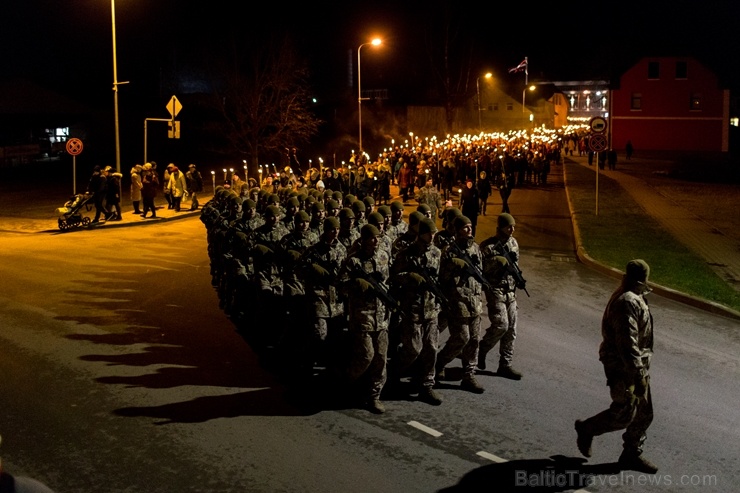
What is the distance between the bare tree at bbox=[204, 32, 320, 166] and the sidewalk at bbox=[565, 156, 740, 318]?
17.2 m

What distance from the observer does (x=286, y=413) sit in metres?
8.16

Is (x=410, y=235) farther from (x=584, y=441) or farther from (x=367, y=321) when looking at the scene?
(x=584, y=441)

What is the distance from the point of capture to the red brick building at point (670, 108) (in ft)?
248

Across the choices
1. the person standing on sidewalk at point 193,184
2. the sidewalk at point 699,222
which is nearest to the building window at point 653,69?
the sidewalk at point 699,222

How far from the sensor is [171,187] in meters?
27.5

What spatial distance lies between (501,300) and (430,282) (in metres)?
1.29

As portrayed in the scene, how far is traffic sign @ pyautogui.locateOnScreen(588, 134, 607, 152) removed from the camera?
23922mm

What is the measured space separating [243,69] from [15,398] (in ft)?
123

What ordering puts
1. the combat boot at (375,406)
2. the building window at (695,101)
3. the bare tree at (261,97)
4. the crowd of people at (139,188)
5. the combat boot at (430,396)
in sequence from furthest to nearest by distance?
1. the building window at (695,101)
2. the bare tree at (261,97)
3. the crowd of people at (139,188)
4. the combat boot at (430,396)
5. the combat boot at (375,406)

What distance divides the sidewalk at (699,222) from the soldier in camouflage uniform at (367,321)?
7534 millimetres

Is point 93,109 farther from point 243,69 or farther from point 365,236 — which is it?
point 365,236

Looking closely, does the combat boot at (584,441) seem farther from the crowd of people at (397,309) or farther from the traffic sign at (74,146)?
the traffic sign at (74,146)

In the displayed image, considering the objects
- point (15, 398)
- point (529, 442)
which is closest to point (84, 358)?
point (15, 398)

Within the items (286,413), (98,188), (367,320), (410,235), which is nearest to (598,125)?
(98,188)
